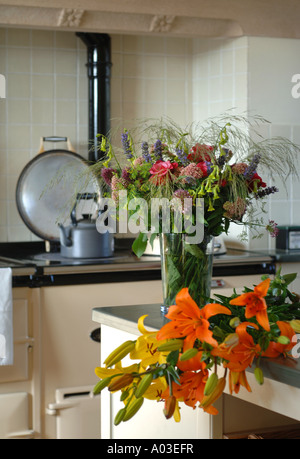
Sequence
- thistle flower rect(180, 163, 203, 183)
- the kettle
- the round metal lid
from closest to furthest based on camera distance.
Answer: thistle flower rect(180, 163, 203, 183) → the kettle → the round metal lid

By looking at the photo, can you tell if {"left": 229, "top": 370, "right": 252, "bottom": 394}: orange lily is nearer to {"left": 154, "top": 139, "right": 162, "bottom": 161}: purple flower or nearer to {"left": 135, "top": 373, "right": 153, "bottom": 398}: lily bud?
{"left": 135, "top": 373, "right": 153, "bottom": 398}: lily bud

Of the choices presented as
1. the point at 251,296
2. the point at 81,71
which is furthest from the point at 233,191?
the point at 81,71

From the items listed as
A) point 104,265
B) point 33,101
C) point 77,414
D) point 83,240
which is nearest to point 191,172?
point 104,265

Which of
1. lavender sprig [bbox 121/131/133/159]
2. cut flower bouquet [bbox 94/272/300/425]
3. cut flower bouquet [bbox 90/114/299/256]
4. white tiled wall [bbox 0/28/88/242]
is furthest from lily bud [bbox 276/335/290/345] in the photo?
white tiled wall [bbox 0/28/88/242]

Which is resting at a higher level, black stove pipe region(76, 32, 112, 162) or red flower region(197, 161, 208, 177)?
black stove pipe region(76, 32, 112, 162)

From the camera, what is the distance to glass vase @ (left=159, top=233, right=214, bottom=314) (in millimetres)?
1630

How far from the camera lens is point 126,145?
167 cm

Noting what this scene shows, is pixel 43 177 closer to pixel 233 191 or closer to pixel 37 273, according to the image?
pixel 37 273

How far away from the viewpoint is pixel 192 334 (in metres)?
1.17

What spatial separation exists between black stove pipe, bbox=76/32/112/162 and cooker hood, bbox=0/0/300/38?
9.4 inches

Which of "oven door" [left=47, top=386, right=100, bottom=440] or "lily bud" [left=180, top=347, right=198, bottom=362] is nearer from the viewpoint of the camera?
"lily bud" [left=180, top=347, right=198, bottom=362]

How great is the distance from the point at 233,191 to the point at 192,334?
1.63 feet

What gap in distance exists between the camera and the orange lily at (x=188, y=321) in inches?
45.9

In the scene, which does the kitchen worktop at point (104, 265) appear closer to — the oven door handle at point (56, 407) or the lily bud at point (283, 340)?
the oven door handle at point (56, 407)
